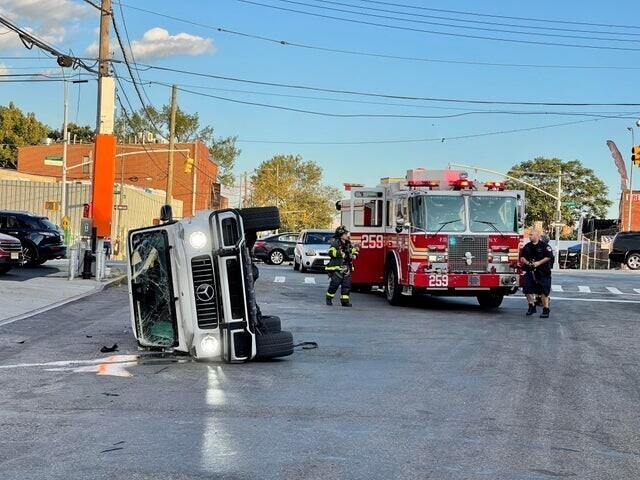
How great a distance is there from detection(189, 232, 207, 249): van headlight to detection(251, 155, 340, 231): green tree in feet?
251

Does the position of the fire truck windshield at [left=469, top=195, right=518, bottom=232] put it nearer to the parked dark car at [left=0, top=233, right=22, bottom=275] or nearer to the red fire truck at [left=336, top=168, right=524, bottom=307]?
the red fire truck at [left=336, top=168, right=524, bottom=307]

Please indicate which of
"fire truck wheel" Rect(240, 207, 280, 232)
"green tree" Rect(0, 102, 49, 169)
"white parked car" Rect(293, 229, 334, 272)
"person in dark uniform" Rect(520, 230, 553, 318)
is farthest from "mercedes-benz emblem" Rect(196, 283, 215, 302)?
"green tree" Rect(0, 102, 49, 169)

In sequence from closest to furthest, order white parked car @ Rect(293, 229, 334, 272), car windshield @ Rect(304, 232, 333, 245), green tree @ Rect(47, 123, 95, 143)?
white parked car @ Rect(293, 229, 334, 272) < car windshield @ Rect(304, 232, 333, 245) < green tree @ Rect(47, 123, 95, 143)

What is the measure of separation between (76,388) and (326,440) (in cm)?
313

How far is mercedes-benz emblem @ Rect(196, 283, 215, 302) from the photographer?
30.4ft

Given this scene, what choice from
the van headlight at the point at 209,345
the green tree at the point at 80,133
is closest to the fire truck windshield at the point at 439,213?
the van headlight at the point at 209,345

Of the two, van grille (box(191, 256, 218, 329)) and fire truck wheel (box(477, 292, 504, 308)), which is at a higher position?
van grille (box(191, 256, 218, 329))

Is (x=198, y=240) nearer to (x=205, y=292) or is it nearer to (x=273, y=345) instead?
(x=205, y=292)

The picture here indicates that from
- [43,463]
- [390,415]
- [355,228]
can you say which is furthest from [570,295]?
[43,463]

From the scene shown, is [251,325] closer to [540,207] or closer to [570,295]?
[570,295]

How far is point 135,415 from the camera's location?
695 centimetres

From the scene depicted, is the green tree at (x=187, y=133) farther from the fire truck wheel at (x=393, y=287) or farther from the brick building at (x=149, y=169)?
the fire truck wheel at (x=393, y=287)

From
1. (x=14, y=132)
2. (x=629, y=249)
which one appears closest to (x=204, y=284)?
(x=629, y=249)

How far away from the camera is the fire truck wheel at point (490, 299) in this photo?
61.0ft
